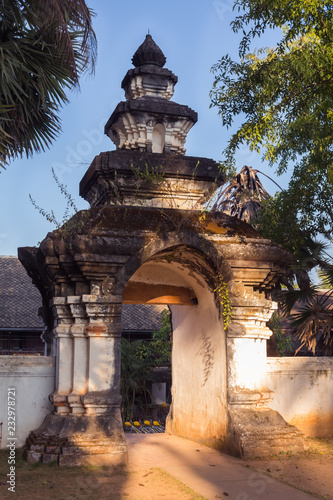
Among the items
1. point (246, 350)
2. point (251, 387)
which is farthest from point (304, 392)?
point (246, 350)

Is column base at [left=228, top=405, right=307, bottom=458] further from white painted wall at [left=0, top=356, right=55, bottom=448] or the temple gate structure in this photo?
white painted wall at [left=0, top=356, right=55, bottom=448]

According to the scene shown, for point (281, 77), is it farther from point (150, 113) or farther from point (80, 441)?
point (80, 441)

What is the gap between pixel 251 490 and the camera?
5.69 m

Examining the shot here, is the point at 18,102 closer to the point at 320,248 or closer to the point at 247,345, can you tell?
the point at 247,345

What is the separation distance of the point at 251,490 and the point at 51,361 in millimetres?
3267

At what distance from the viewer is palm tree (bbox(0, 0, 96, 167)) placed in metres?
7.15

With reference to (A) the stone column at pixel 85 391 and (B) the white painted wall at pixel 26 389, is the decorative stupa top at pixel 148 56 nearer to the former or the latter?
(A) the stone column at pixel 85 391

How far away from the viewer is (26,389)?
7512 millimetres

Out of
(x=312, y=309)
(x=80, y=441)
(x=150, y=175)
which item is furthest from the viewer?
(x=312, y=309)

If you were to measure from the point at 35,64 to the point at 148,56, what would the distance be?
2.55m

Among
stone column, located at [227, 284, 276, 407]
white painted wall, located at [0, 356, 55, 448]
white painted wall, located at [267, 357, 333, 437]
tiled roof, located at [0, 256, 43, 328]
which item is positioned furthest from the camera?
tiled roof, located at [0, 256, 43, 328]

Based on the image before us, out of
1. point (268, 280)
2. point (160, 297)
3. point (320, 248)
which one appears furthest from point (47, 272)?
point (320, 248)

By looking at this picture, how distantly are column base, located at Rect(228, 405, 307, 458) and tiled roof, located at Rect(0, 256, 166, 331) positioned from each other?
11.7m

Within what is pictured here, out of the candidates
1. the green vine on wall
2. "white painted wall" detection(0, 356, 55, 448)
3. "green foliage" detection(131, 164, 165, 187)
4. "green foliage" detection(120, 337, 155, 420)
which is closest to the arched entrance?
the green vine on wall
